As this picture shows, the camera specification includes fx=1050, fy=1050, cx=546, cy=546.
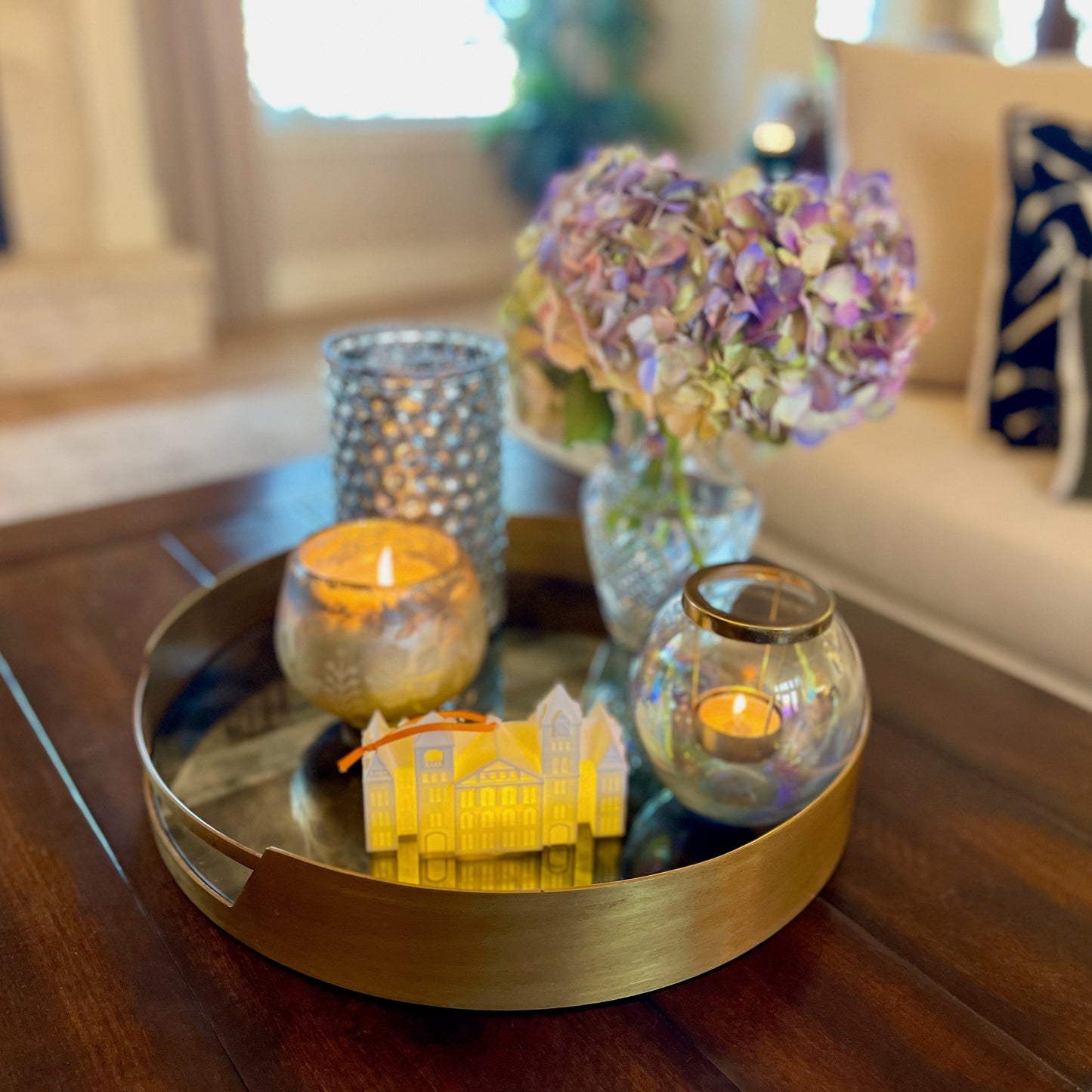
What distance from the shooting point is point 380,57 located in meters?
3.97

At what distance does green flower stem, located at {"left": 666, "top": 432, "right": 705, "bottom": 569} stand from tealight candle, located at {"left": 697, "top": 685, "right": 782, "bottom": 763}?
8.0 inches

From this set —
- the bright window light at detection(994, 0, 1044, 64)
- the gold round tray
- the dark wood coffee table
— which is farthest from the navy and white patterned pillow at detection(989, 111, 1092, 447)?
the bright window light at detection(994, 0, 1044, 64)

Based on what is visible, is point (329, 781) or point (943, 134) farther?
point (943, 134)

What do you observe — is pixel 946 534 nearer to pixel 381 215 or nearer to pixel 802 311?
pixel 802 311

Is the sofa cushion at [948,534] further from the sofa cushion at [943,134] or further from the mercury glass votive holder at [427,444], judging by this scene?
the mercury glass votive holder at [427,444]

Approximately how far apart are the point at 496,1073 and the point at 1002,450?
115cm

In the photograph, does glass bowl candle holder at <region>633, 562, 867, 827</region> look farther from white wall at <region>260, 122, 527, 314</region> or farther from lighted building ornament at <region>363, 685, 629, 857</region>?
white wall at <region>260, 122, 527, 314</region>

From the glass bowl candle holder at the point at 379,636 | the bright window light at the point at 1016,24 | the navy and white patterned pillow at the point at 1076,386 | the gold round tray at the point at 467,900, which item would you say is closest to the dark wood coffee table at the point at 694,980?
the gold round tray at the point at 467,900

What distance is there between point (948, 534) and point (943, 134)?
2.05 ft

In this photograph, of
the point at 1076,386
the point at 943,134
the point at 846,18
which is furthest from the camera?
the point at 846,18

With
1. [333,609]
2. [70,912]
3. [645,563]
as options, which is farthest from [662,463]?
[70,912]

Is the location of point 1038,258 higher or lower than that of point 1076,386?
higher

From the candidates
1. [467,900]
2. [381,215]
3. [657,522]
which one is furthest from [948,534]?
[381,215]

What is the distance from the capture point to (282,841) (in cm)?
69
